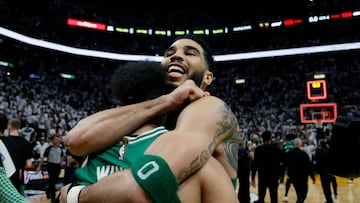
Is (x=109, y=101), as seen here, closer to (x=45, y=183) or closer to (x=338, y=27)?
(x=45, y=183)

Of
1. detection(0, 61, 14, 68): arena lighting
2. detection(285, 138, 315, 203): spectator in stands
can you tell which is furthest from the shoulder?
detection(0, 61, 14, 68): arena lighting

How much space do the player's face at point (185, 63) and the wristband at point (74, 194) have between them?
0.81 metres

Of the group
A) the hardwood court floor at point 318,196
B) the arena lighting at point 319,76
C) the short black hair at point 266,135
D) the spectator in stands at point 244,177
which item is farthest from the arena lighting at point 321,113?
the spectator in stands at point 244,177

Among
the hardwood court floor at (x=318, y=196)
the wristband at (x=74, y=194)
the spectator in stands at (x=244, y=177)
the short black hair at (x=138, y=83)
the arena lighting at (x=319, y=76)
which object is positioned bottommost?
the hardwood court floor at (x=318, y=196)

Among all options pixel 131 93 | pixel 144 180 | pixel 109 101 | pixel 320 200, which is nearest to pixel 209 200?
pixel 144 180

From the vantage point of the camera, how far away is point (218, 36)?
2825 centimetres

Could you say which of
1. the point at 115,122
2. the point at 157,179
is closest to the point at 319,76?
the point at 115,122

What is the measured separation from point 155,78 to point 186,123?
0.39m

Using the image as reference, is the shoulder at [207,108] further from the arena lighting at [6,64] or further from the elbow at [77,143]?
the arena lighting at [6,64]

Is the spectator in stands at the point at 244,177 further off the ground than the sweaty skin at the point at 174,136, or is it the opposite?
the sweaty skin at the point at 174,136

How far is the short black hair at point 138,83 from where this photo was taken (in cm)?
174

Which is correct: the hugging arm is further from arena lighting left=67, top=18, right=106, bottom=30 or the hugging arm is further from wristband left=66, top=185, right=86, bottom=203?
arena lighting left=67, top=18, right=106, bottom=30

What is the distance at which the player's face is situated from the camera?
2.04 m

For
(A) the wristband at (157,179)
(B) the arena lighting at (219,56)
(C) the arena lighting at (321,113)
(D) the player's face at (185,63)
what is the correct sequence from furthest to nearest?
(B) the arena lighting at (219,56)
(C) the arena lighting at (321,113)
(D) the player's face at (185,63)
(A) the wristband at (157,179)
